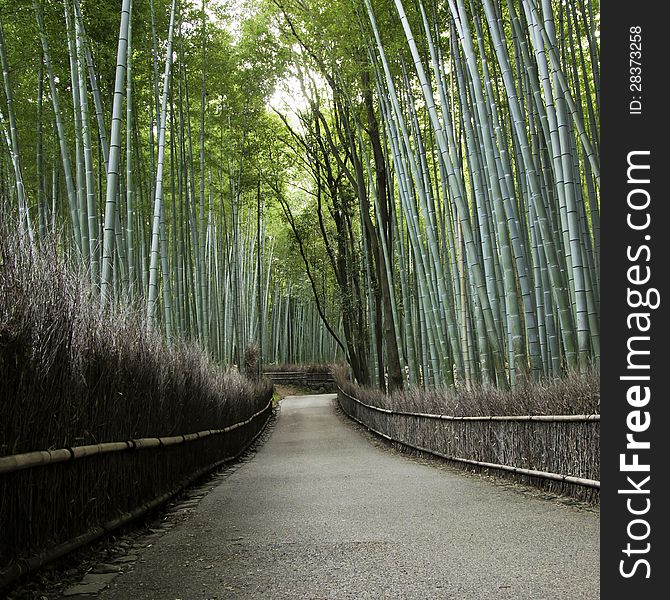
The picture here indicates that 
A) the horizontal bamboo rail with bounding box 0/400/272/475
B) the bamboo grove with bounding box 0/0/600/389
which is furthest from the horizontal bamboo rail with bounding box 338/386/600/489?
the horizontal bamboo rail with bounding box 0/400/272/475

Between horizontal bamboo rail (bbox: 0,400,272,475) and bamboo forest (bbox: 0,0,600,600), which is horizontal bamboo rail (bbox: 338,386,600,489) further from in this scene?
horizontal bamboo rail (bbox: 0,400,272,475)

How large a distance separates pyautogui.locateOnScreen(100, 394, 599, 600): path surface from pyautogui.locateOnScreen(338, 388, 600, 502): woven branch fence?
0.58 ft

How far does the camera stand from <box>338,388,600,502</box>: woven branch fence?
11.7 ft

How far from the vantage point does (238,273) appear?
11.7 metres

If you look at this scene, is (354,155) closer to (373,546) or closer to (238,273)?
(238,273)

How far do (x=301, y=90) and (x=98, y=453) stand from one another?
10.1 m

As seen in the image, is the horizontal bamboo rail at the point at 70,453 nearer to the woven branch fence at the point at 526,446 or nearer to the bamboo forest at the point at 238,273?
the bamboo forest at the point at 238,273

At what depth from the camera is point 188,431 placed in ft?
16.0

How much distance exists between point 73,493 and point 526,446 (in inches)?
109

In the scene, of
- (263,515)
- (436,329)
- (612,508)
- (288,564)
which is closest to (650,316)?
(612,508)

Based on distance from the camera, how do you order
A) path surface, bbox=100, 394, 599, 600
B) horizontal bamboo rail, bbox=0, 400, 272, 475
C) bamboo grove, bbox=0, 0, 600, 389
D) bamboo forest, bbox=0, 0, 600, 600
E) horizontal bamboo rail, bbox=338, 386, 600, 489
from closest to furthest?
1. horizontal bamboo rail, bbox=0, 400, 272, 475
2. path surface, bbox=100, 394, 599, 600
3. bamboo forest, bbox=0, 0, 600, 600
4. horizontal bamboo rail, bbox=338, 386, 600, 489
5. bamboo grove, bbox=0, 0, 600, 389

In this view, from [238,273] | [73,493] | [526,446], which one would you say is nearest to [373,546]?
[73,493]

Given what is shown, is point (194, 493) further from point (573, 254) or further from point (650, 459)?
point (650, 459)

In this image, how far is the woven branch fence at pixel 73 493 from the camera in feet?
6.88
